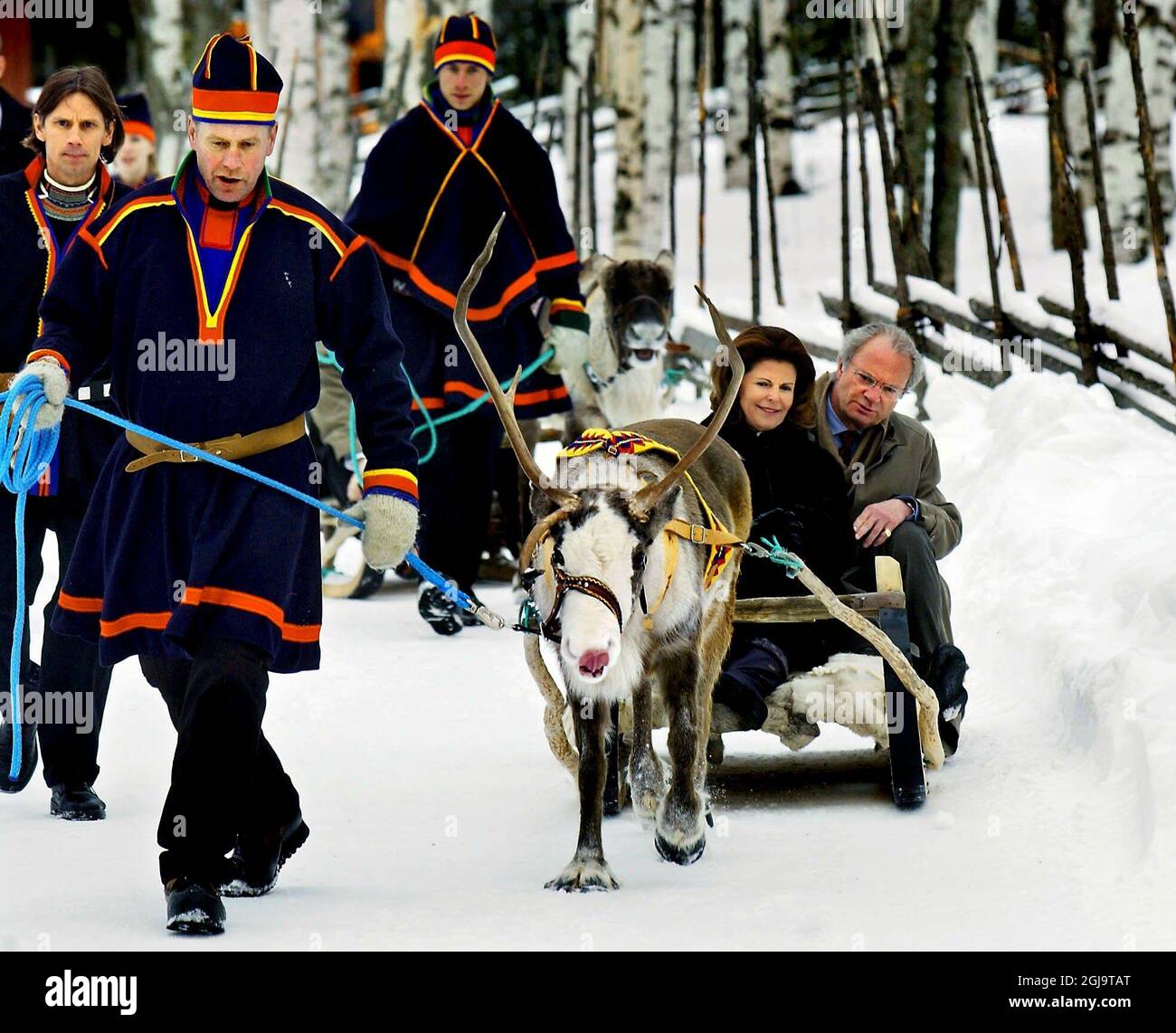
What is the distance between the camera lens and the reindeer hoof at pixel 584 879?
457cm

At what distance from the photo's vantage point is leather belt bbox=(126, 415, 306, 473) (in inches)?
168

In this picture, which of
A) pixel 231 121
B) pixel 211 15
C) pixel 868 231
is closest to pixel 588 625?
pixel 231 121

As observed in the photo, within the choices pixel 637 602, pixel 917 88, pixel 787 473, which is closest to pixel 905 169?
pixel 917 88

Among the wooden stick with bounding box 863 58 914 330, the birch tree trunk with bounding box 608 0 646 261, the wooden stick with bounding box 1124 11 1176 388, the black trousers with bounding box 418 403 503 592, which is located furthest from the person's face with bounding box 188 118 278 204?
the birch tree trunk with bounding box 608 0 646 261

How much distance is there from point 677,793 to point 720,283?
1513cm

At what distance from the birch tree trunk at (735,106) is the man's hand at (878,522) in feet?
64.0

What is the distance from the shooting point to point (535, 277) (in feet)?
27.5

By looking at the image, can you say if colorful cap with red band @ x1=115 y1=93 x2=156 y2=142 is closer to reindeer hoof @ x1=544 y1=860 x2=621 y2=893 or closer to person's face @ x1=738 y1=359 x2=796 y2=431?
person's face @ x1=738 y1=359 x2=796 y2=431

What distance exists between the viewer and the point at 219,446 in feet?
14.1

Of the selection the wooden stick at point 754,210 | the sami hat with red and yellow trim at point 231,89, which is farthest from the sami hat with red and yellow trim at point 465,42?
the wooden stick at point 754,210

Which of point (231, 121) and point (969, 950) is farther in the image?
point (231, 121)

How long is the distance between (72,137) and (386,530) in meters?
1.71

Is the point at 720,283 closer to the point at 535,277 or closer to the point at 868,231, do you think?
the point at 868,231

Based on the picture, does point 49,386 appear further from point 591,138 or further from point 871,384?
point 591,138
